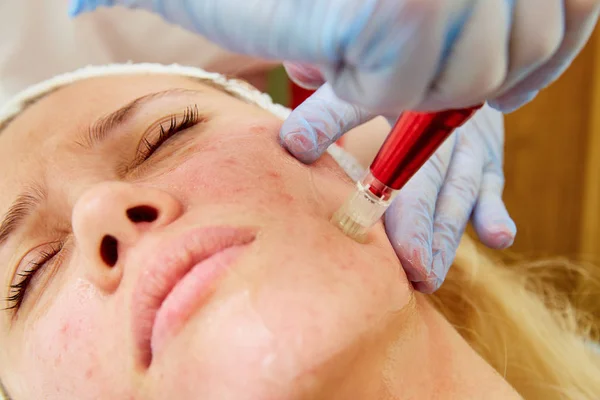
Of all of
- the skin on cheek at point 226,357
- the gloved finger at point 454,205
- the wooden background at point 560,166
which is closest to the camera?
the skin on cheek at point 226,357

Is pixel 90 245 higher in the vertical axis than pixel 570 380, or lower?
higher

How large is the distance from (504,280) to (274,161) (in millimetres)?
749

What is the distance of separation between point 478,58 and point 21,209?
598 mm

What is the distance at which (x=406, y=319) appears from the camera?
1.99 feet

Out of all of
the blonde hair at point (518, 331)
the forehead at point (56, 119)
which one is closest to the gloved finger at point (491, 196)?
the blonde hair at point (518, 331)

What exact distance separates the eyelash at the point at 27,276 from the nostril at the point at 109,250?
14 centimetres

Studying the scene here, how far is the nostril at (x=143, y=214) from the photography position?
0.57m

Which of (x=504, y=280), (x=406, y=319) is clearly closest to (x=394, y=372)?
(x=406, y=319)

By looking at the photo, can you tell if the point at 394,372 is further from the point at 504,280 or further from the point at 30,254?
the point at 504,280

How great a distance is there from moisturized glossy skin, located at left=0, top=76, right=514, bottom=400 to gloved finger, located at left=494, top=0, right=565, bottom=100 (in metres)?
0.26

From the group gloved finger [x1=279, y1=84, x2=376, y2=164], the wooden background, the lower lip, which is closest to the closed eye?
gloved finger [x1=279, y1=84, x2=376, y2=164]

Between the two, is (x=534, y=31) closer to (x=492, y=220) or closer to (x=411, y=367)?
(x=411, y=367)

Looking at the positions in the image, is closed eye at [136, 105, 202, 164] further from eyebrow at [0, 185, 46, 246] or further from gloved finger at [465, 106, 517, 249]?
gloved finger at [465, 106, 517, 249]

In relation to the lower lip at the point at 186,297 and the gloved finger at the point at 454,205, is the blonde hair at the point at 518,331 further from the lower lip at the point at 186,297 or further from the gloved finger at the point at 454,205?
the lower lip at the point at 186,297
